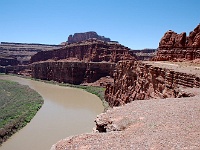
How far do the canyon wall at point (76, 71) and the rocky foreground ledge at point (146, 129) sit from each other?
45.3 m

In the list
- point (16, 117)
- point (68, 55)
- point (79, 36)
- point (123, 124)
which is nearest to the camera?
point (123, 124)

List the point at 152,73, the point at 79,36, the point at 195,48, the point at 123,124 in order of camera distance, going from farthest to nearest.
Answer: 1. the point at 79,36
2. the point at 195,48
3. the point at 152,73
4. the point at 123,124

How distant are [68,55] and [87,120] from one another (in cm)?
4680

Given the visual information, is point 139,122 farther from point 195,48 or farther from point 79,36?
point 79,36

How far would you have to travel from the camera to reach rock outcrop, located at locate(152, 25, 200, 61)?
26297 mm

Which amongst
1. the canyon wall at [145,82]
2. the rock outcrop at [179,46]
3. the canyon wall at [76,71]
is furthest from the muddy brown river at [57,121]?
the canyon wall at [76,71]

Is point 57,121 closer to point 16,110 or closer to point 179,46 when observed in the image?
point 16,110

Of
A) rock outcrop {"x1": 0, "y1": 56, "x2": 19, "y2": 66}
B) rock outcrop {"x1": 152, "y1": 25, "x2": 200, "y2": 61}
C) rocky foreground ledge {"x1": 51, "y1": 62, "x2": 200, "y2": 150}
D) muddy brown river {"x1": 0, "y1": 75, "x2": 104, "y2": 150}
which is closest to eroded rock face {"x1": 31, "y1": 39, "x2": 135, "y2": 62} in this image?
muddy brown river {"x1": 0, "y1": 75, "x2": 104, "y2": 150}

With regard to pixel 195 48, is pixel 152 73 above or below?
below

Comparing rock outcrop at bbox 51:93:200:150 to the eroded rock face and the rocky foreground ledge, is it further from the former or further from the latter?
the eroded rock face

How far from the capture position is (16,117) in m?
28.6

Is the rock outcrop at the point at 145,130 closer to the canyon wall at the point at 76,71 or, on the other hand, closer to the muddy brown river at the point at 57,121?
the muddy brown river at the point at 57,121

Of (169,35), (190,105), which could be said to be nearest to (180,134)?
(190,105)

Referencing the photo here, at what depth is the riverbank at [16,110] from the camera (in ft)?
79.1
